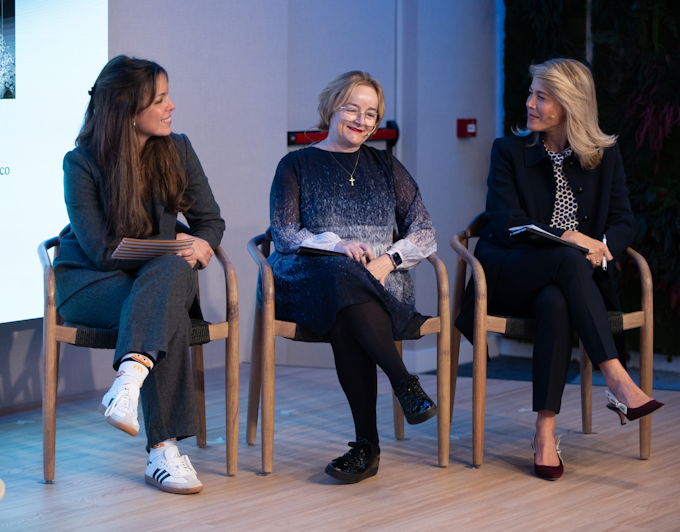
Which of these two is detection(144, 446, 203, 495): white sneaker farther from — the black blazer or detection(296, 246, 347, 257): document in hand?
the black blazer

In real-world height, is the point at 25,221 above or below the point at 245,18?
below

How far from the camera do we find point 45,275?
2270 mm

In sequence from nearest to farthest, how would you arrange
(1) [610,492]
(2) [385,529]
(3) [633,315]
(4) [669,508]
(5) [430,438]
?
(2) [385,529] < (4) [669,508] < (1) [610,492] < (3) [633,315] < (5) [430,438]

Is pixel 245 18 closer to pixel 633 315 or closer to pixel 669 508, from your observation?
pixel 633 315

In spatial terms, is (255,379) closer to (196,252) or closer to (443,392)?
(196,252)

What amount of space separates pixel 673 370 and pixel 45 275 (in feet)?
9.67

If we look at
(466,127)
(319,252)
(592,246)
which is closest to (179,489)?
(319,252)

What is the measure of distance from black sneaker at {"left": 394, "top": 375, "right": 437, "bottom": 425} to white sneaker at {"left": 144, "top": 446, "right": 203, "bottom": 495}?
59cm

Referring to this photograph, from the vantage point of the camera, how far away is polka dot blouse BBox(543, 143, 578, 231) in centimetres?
262

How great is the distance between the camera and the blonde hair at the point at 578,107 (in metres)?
2.59

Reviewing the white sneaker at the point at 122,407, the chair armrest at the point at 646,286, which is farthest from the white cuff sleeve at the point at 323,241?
the chair armrest at the point at 646,286

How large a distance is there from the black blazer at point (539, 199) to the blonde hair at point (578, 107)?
4 centimetres

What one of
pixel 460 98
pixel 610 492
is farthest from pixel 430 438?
pixel 460 98

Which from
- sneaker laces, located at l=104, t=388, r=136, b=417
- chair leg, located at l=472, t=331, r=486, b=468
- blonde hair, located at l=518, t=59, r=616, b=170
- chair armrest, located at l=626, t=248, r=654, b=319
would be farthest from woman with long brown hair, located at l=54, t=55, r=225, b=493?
chair armrest, located at l=626, t=248, r=654, b=319
